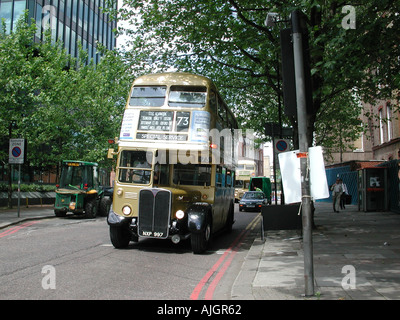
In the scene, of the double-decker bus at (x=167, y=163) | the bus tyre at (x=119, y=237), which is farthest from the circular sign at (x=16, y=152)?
the bus tyre at (x=119, y=237)

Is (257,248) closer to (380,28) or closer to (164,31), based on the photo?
(380,28)

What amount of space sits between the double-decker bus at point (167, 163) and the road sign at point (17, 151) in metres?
9.01

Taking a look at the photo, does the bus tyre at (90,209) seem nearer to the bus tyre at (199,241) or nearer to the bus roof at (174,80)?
the bus roof at (174,80)

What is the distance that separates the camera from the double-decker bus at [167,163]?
9.44 metres

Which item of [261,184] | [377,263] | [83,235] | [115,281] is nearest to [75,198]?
[83,235]

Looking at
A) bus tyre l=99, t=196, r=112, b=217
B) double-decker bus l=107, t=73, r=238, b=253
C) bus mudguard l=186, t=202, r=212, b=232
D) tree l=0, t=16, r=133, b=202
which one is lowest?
bus tyre l=99, t=196, r=112, b=217

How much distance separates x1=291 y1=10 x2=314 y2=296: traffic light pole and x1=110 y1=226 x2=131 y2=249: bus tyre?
568cm

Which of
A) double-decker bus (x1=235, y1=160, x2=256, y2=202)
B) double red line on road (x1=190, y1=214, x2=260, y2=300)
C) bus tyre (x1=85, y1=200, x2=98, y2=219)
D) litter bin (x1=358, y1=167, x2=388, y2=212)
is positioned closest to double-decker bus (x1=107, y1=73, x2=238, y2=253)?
double red line on road (x1=190, y1=214, x2=260, y2=300)

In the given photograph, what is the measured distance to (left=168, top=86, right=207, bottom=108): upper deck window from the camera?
10086 millimetres

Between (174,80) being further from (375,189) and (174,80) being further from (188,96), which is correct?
(375,189)

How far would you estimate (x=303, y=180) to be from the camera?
549 centimetres

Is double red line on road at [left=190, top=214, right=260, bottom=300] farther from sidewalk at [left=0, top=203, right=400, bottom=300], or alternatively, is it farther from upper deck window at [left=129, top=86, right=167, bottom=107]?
upper deck window at [left=129, top=86, right=167, bottom=107]

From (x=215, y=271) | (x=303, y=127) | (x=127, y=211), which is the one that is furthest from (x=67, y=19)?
(x=303, y=127)
